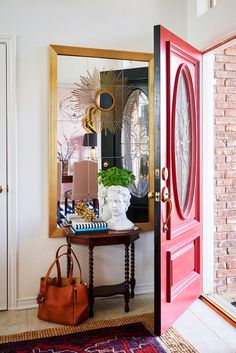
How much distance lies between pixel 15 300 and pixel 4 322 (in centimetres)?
24

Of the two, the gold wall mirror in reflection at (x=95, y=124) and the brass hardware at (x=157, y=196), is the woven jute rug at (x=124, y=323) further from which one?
the brass hardware at (x=157, y=196)

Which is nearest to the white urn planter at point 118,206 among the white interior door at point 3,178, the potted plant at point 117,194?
the potted plant at point 117,194

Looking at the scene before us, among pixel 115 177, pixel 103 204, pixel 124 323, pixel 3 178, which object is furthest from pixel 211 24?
pixel 124 323

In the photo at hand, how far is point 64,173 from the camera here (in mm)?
3137

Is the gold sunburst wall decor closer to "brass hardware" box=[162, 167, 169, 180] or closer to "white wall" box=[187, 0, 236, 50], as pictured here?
"white wall" box=[187, 0, 236, 50]

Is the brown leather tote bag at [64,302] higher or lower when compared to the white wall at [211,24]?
lower

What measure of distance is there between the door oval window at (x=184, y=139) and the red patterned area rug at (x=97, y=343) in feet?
3.04

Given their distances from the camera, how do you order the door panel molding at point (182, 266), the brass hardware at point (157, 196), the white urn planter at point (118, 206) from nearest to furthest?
the brass hardware at point (157, 196), the door panel molding at point (182, 266), the white urn planter at point (118, 206)

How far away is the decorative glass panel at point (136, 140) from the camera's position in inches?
130

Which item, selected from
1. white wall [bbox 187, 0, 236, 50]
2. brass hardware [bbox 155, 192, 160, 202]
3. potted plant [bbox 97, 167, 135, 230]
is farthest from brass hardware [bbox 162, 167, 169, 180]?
white wall [bbox 187, 0, 236, 50]

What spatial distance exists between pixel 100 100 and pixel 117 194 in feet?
2.67

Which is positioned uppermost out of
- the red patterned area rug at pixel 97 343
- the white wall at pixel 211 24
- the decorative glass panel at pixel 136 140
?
the white wall at pixel 211 24

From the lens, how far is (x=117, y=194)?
300 cm

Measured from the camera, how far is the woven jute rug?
2.47 meters
